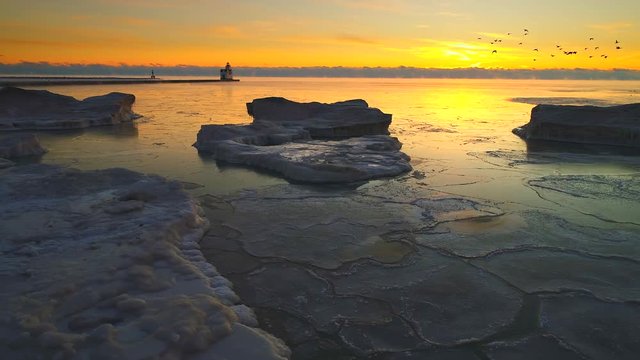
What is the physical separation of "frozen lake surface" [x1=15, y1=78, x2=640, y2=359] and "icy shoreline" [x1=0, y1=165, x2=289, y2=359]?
382 mm

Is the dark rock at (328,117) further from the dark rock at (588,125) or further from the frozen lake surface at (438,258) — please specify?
the frozen lake surface at (438,258)

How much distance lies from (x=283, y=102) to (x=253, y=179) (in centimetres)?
1101

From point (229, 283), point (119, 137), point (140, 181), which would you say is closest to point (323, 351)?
point (229, 283)

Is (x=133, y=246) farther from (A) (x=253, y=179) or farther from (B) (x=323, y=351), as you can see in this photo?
(A) (x=253, y=179)

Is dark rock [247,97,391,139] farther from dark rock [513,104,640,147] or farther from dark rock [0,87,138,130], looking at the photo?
dark rock [0,87,138,130]

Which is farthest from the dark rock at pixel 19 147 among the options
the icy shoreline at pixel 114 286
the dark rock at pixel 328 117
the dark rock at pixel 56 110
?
the dark rock at pixel 328 117

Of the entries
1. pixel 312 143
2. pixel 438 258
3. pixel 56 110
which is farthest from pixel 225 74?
pixel 438 258

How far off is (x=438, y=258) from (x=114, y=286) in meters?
3.55

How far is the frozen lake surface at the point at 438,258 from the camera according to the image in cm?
352

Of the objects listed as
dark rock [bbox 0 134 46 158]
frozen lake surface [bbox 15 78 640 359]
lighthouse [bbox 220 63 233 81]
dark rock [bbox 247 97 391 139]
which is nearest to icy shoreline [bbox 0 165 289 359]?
frozen lake surface [bbox 15 78 640 359]

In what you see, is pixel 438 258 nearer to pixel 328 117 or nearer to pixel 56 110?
pixel 328 117

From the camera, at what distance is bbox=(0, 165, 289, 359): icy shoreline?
315 cm

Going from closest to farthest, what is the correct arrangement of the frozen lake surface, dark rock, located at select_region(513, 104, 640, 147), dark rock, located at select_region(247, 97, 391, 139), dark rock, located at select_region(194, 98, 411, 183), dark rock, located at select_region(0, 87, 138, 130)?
1. the frozen lake surface
2. dark rock, located at select_region(194, 98, 411, 183)
3. dark rock, located at select_region(513, 104, 640, 147)
4. dark rock, located at select_region(247, 97, 391, 139)
5. dark rock, located at select_region(0, 87, 138, 130)

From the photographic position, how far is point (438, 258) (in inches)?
201
